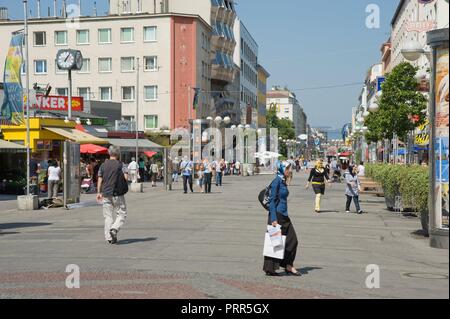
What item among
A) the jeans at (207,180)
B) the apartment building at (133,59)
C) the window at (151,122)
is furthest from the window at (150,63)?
the jeans at (207,180)

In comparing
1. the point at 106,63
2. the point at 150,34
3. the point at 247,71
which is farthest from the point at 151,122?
the point at 247,71

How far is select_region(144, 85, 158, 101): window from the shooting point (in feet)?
227

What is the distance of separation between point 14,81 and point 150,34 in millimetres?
46469

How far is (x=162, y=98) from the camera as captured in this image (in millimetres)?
68938

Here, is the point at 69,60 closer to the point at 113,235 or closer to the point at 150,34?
the point at 150,34

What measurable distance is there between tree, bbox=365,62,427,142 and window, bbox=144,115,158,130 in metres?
41.8

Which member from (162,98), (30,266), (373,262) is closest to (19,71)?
(30,266)

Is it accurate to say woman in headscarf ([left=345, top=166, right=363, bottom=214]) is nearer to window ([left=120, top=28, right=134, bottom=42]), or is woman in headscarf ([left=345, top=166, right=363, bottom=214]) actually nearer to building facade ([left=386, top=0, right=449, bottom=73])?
building facade ([left=386, top=0, right=449, bottom=73])

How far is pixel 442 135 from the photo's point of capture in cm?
1219

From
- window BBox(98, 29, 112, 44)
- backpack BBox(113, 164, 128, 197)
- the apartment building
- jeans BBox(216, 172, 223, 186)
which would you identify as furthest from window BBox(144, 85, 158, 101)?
backpack BBox(113, 164, 128, 197)

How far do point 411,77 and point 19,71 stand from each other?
15793 millimetres

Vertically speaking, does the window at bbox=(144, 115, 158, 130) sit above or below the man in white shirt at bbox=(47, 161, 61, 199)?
above
